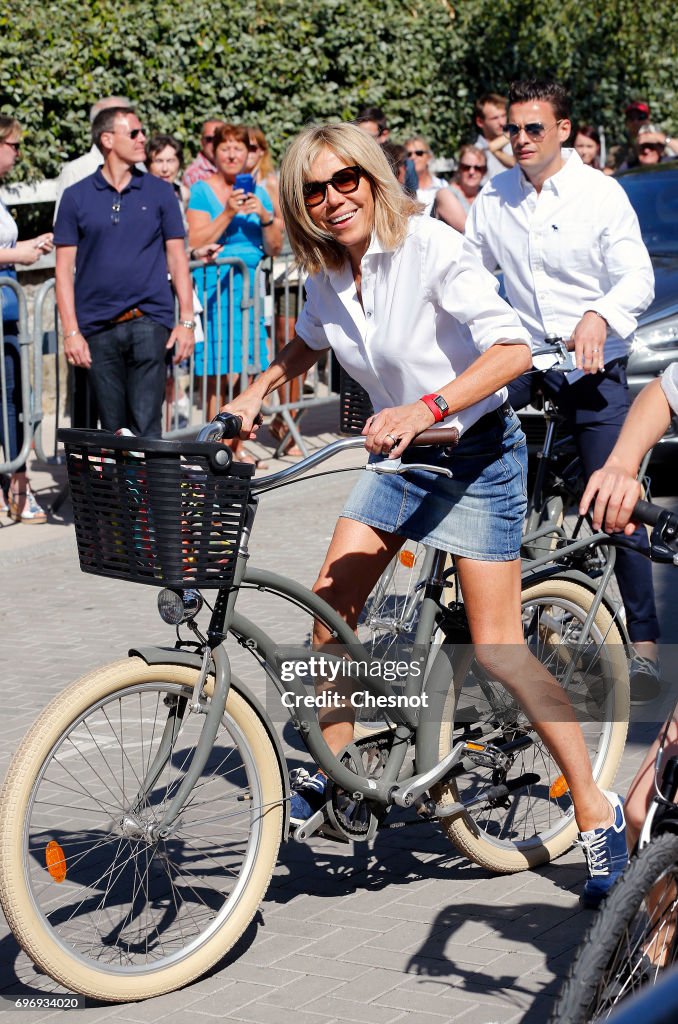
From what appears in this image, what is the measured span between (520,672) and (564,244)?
81.8 inches

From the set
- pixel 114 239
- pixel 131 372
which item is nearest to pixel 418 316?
pixel 114 239

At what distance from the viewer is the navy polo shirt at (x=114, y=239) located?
8.59 m

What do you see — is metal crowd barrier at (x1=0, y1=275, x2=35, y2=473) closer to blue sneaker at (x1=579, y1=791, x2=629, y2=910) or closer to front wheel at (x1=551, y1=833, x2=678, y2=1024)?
blue sneaker at (x1=579, y1=791, x2=629, y2=910)

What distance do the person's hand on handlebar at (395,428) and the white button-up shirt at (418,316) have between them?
0.28 metres

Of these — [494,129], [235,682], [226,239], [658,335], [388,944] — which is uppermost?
[494,129]

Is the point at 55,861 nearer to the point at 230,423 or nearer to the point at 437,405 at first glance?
the point at 230,423

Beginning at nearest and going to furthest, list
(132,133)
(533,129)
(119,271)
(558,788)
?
(558,788) → (533,129) → (132,133) → (119,271)

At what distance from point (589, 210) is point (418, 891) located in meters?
2.53

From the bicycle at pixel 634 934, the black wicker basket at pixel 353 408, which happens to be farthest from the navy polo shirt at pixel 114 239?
the bicycle at pixel 634 934

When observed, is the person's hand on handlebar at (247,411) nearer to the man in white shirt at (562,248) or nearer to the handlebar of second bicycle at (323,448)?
the handlebar of second bicycle at (323,448)

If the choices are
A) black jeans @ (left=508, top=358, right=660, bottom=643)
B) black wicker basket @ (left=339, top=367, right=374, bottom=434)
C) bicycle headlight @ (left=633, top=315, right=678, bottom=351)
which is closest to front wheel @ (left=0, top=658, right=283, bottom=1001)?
black wicker basket @ (left=339, top=367, right=374, bottom=434)

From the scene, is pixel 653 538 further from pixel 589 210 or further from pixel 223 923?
pixel 589 210

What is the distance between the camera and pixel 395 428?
356 cm

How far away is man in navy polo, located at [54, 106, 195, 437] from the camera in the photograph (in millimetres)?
8586
